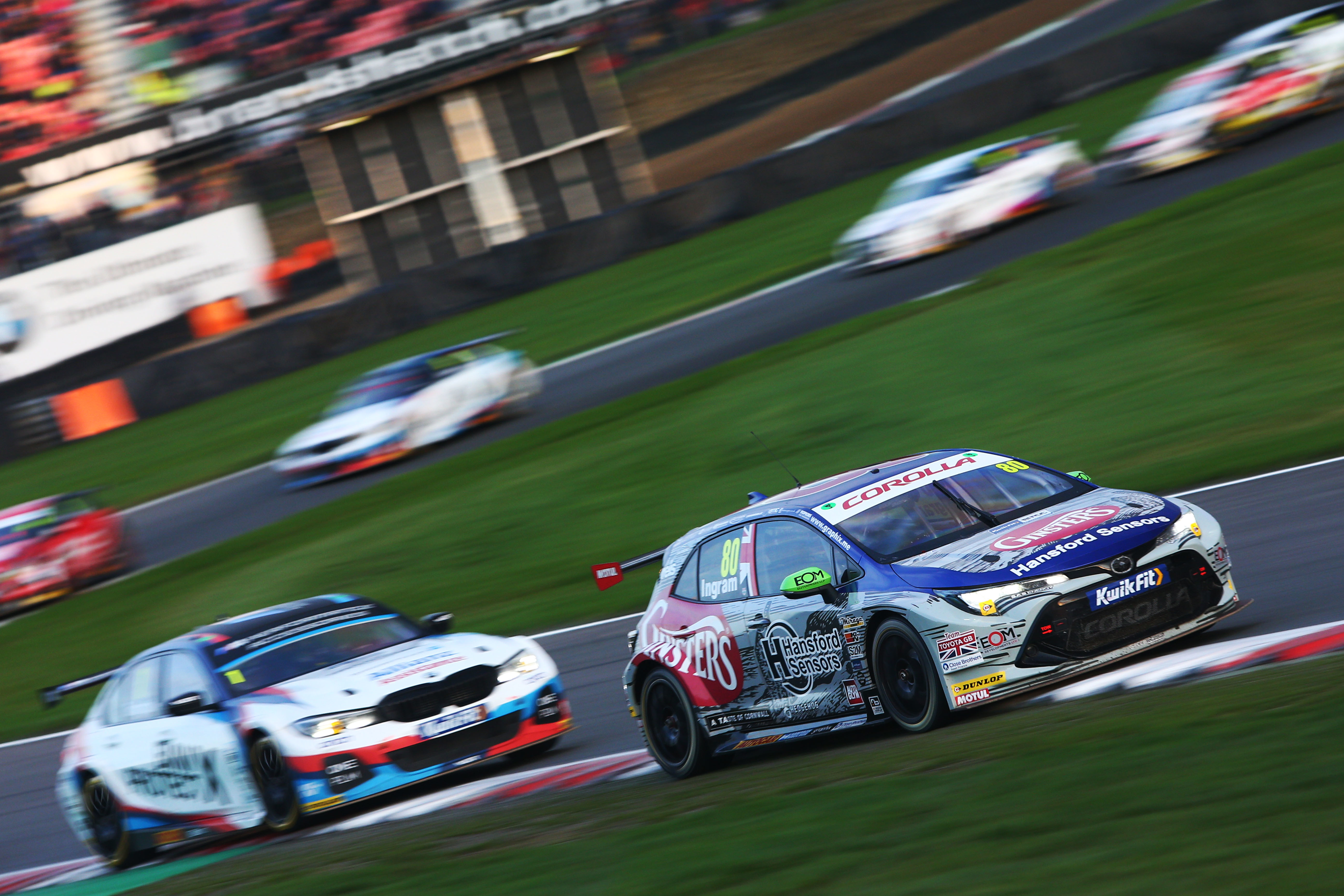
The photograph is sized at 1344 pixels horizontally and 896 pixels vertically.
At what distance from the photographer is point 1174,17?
29.4 m

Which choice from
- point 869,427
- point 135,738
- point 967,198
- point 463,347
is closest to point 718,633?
point 135,738

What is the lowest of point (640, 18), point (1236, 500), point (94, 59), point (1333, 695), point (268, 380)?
point (1236, 500)

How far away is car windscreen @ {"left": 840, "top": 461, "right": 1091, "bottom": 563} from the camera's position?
7285mm

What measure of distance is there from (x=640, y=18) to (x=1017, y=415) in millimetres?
32097

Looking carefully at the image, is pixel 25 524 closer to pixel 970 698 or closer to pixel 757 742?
pixel 757 742

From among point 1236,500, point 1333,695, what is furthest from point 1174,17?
point 1333,695

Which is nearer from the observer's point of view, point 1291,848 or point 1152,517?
point 1291,848

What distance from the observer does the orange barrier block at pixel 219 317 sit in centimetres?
3409

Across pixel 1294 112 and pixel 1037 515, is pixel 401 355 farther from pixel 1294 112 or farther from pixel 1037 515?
pixel 1037 515

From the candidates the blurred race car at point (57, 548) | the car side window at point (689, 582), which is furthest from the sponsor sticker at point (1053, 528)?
the blurred race car at point (57, 548)

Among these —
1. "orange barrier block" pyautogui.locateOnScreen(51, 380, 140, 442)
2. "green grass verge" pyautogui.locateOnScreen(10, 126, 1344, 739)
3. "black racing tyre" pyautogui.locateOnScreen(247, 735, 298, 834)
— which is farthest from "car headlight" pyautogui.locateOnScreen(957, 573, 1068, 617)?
"orange barrier block" pyautogui.locateOnScreen(51, 380, 140, 442)

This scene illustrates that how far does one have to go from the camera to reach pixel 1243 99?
2183cm

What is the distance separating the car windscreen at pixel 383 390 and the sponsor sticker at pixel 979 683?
1550 cm

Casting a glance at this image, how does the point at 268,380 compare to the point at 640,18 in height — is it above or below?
below
